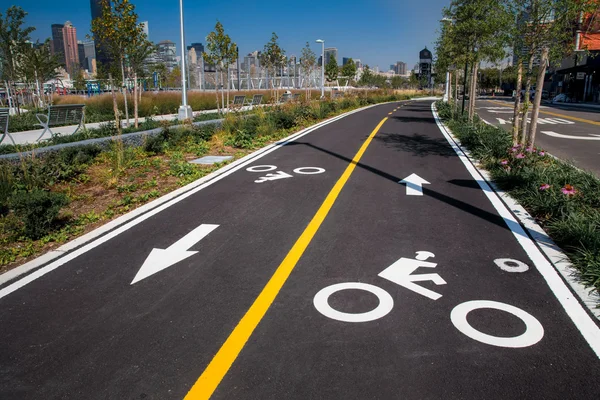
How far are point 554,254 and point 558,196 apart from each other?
76.1 inches

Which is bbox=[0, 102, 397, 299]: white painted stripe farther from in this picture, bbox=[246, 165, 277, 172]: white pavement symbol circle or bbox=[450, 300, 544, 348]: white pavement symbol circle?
bbox=[450, 300, 544, 348]: white pavement symbol circle

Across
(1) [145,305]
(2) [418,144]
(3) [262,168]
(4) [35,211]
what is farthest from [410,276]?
(2) [418,144]

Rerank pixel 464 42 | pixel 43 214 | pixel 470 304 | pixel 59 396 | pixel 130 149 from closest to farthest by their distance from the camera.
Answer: pixel 59 396
pixel 470 304
pixel 43 214
pixel 130 149
pixel 464 42

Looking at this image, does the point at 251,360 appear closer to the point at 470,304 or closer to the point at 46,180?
the point at 470,304

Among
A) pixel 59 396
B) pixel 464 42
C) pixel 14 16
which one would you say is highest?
pixel 14 16

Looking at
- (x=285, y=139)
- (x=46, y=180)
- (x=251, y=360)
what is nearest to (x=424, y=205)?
(x=251, y=360)

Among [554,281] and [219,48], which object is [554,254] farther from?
[219,48]

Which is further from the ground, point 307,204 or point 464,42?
point 464,42

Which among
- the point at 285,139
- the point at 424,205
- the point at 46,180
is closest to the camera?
the point at 424,205

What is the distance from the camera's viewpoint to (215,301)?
4.25m

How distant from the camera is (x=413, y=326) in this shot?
3.78m

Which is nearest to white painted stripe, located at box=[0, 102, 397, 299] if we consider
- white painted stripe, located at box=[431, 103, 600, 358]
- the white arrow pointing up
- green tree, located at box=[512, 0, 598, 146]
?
the white arrow pointing up

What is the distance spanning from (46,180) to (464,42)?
54.9 feet

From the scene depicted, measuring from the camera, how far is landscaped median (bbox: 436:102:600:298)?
5.07m
